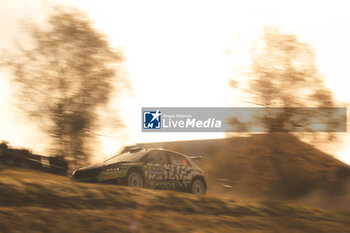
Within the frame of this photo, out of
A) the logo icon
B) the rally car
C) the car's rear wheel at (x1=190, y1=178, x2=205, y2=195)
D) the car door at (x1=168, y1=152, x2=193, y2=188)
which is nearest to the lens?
the rally car

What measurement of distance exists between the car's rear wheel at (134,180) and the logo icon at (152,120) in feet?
30.1

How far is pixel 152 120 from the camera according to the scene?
68.7 feet

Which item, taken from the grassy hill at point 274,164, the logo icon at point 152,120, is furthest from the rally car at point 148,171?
the grassy hill at point 274,164

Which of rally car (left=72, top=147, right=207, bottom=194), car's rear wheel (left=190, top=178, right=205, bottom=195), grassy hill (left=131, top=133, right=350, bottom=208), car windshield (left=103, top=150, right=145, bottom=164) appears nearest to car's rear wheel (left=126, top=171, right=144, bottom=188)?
rally car (left=72, top=147, right=207, bottom=194)

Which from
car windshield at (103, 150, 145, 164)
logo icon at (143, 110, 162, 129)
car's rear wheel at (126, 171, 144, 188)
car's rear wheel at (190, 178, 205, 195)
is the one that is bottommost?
car's rear wheel at (190, 178, 205, 195)

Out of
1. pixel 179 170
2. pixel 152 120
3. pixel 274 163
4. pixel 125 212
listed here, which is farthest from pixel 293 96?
pixel 125 212

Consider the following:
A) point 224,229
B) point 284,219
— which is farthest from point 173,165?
point 224,229

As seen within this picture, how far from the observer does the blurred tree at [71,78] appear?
24750 millimetres

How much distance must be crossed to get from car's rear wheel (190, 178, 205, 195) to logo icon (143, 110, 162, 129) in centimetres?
704

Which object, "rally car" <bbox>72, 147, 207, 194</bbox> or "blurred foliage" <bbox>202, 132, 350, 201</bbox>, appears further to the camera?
"blurred foliage" <bbox>202, 132, 350, 201</bbox>

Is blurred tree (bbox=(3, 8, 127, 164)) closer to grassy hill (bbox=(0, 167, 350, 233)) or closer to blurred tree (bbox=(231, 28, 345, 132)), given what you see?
blurred tree (bbox=(231, 28, 345, 132))

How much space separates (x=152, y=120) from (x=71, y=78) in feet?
22.9

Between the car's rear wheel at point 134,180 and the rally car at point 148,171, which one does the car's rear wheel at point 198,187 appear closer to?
the rally car at point 148,171

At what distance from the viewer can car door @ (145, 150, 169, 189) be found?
1203cm
